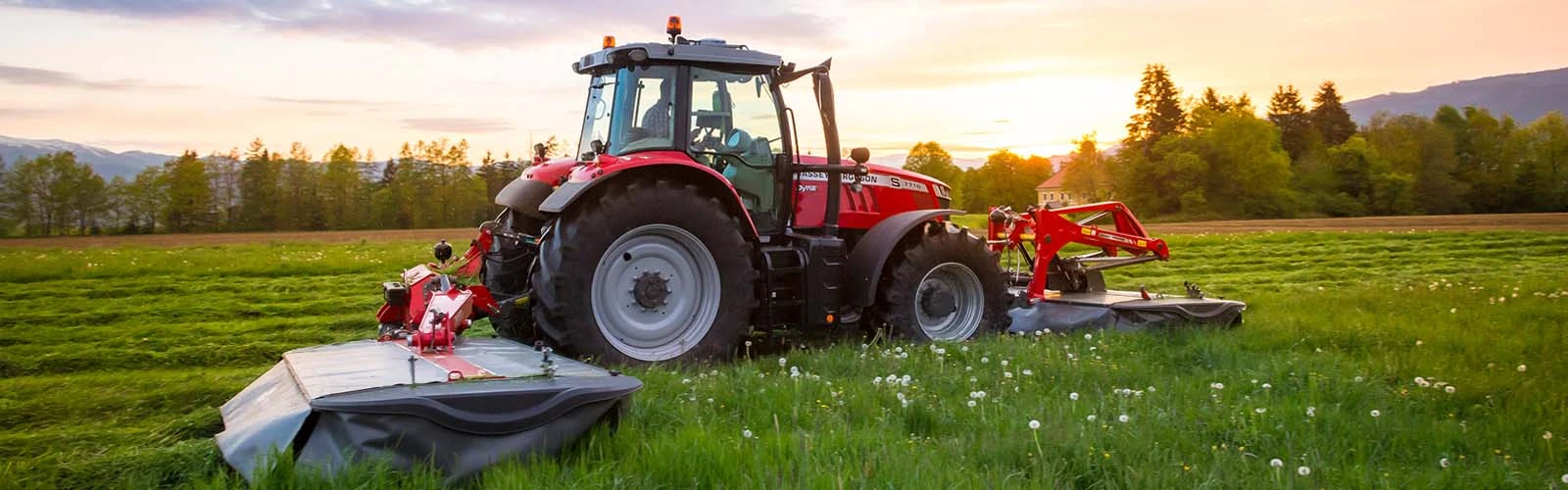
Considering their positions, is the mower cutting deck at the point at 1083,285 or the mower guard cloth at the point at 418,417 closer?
the mower guard cloth at the point at 418,417

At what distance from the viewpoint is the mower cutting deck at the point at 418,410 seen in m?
3.80

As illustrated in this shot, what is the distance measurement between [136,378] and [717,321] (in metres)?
3.67

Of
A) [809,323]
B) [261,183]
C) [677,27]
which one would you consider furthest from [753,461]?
[261,183]

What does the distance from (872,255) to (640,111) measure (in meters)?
1.93

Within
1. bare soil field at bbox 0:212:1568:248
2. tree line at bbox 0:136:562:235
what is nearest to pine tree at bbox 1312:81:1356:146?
bare soil field at bbox 0:212:1568:248

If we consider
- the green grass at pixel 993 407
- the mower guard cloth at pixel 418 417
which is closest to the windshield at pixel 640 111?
the green grass at pixel 993 407

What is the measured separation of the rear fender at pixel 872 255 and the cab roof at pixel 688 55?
4.63 ft

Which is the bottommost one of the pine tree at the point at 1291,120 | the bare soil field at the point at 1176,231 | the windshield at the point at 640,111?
the bare soil field at the point at 1176,231

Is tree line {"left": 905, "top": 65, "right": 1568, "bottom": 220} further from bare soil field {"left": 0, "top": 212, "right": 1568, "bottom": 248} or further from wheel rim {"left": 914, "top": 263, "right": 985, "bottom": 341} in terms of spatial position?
wheel rim {"left": 914, "top": 263, "right": 985, "bottom": 341}

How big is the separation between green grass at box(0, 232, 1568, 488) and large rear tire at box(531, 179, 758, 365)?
1.30 ft

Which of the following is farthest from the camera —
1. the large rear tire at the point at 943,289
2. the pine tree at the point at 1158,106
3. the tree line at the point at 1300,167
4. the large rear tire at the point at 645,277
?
the pine tree at the point at 1158,106

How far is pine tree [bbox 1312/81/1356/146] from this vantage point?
248ft

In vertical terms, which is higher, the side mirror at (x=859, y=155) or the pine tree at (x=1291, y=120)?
the pine tree at (x=1291, y=120)

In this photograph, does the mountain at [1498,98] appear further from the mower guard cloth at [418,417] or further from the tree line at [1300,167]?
the mower guard cloth at [418,417]
